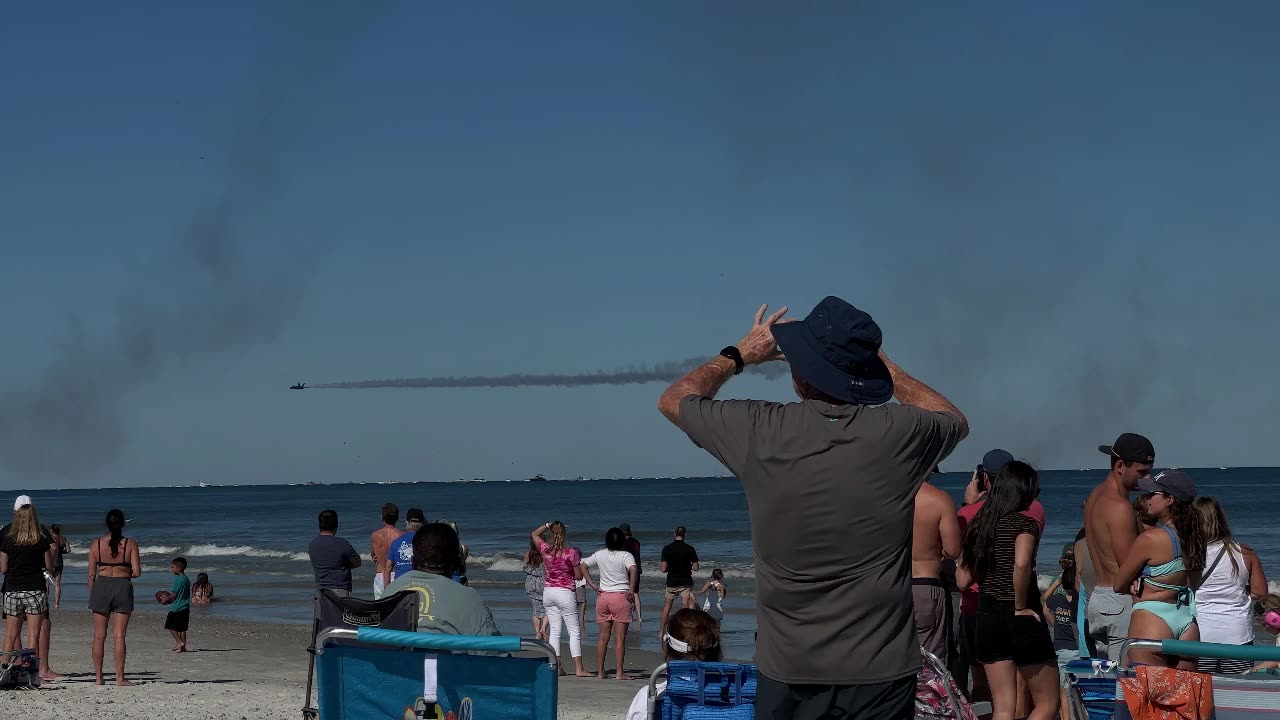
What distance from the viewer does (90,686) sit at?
35.6ft

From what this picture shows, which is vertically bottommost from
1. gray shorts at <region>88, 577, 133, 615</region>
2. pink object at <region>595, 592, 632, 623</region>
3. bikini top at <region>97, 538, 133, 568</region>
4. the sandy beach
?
the sandy beach

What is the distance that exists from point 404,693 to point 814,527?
1.97 metres

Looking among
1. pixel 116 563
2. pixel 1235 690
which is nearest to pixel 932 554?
pixel 1235 690

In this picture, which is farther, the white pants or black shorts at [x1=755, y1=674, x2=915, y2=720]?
the white pants

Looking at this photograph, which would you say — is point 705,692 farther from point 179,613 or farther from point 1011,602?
point 179,613

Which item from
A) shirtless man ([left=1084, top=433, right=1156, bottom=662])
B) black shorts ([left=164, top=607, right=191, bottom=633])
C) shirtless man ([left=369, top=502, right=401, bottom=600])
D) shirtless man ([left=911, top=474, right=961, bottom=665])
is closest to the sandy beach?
black shorts ([left=164, top=607, right=191, bottom=633])

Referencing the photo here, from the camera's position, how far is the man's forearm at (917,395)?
3217 mm

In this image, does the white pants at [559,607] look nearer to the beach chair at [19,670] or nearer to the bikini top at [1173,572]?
the beach chair at [19,670]

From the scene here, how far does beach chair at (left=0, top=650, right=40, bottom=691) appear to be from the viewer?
1045 centimetres

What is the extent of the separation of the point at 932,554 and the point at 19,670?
7.92m

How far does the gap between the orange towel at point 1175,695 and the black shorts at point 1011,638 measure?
6.28 ft

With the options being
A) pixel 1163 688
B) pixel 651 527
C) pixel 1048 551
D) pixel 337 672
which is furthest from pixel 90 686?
pixel 651 527

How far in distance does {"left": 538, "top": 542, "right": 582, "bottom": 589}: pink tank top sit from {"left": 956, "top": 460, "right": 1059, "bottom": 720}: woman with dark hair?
6558 mm

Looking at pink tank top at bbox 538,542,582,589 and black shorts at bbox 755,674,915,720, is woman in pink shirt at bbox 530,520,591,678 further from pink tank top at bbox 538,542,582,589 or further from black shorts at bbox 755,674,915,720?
black shorts at bbox 755,674,915,720
